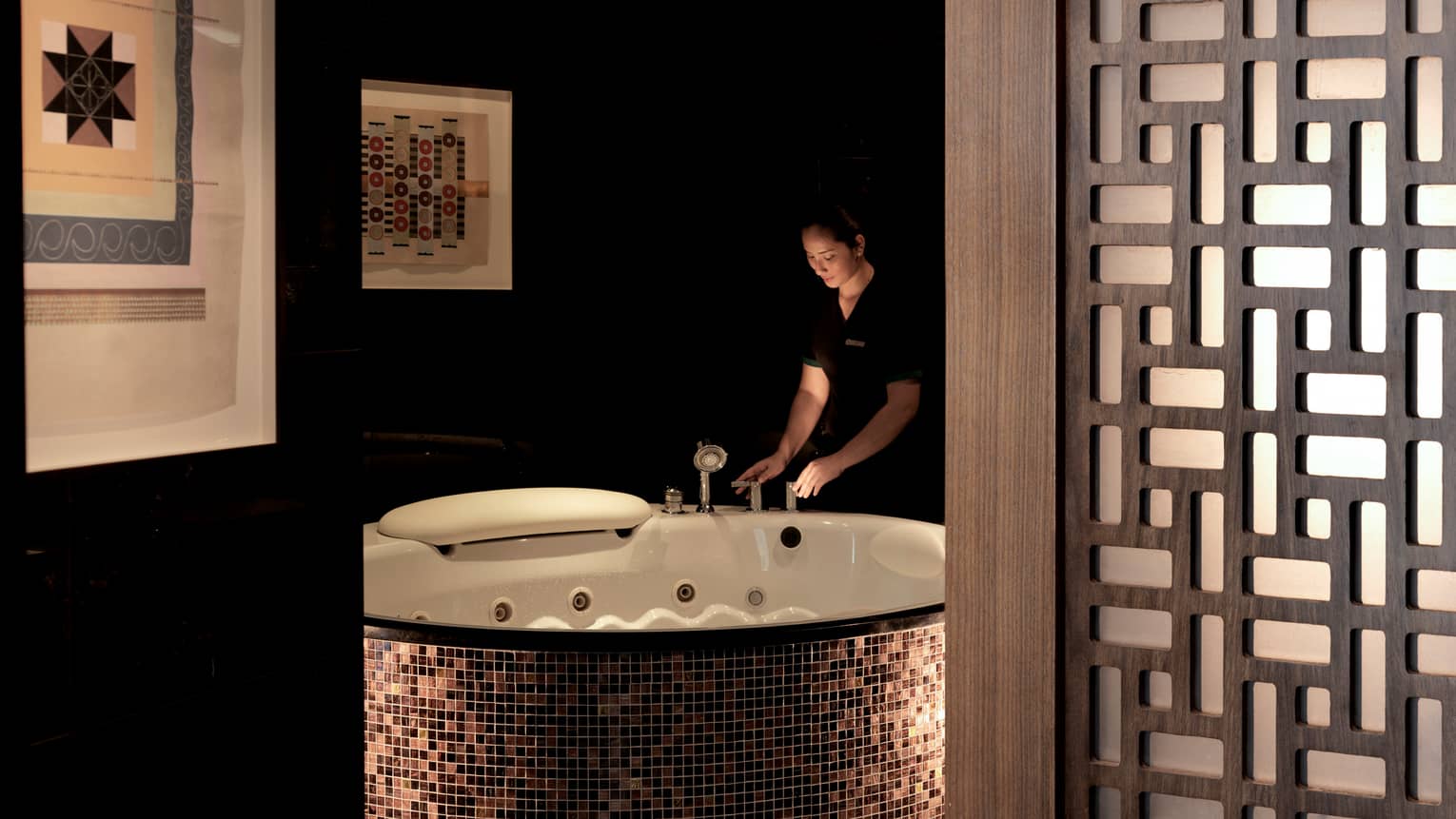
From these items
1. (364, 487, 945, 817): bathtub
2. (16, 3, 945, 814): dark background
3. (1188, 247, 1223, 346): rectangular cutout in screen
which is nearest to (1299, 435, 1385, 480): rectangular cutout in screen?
(1188, 247, 1223, 346): rectangular cutout in screen

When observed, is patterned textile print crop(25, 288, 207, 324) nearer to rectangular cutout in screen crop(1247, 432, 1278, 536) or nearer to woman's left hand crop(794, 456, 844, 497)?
rectangular cutout in screen crop(1247, 432, 1278, 536)

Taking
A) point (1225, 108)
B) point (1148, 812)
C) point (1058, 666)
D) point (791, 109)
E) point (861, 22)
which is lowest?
point (1148, 812)

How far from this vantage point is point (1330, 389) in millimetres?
1166

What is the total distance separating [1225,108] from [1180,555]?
413mm

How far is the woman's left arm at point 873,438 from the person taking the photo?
4324 millimetres

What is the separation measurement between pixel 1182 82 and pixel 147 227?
1.03m

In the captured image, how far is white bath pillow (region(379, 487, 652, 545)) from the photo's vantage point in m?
3.54

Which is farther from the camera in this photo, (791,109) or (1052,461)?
(791,109)

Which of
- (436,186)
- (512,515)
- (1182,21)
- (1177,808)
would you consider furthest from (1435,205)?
(436,186)

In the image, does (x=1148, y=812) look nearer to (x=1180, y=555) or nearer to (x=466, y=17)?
(x=1180, y=555)

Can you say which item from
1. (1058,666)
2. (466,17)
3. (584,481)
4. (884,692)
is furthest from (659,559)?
(1058,666)

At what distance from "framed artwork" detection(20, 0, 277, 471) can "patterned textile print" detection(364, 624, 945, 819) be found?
126 centimetres

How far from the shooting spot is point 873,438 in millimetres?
4359

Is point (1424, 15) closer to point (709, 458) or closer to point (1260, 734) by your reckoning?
point (1260, 734)
